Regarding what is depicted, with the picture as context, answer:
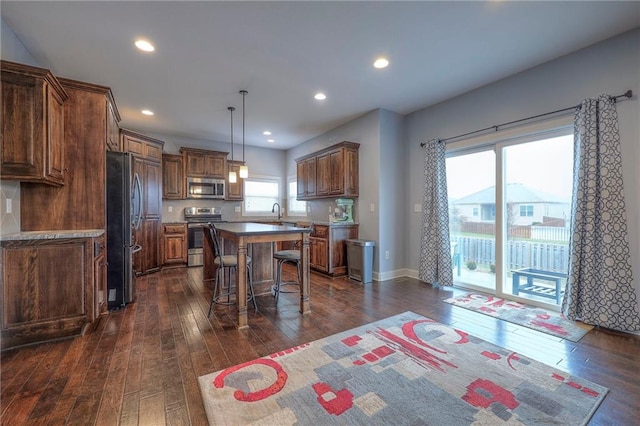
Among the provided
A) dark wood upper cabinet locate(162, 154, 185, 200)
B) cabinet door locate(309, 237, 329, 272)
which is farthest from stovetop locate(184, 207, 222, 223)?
cabinet door locate(309, 237, 329, 272)

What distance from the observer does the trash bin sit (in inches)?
177

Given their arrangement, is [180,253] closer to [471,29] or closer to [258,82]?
[258,82]

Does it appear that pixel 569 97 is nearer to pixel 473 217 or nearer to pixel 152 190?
pixel 473 217

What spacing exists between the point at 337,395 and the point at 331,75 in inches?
133

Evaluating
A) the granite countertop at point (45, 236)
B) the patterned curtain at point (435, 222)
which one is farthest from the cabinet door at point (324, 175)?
the granite countertop at point (45, 236)

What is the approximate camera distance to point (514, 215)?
3.66 meters

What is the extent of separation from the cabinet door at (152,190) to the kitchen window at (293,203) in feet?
10.1

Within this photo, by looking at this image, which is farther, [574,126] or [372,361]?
[574,126]

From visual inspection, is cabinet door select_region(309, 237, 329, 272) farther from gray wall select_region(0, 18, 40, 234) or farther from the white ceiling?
gray wall select_region(0, 18, 40, 234)

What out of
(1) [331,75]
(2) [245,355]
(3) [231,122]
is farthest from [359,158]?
(2) [245,355]

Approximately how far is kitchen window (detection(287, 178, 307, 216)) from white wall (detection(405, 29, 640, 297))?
3.34 metres

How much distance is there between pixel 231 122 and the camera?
5.36 meters

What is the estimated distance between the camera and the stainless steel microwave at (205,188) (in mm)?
6113

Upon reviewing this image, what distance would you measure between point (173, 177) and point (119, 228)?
2.92m
